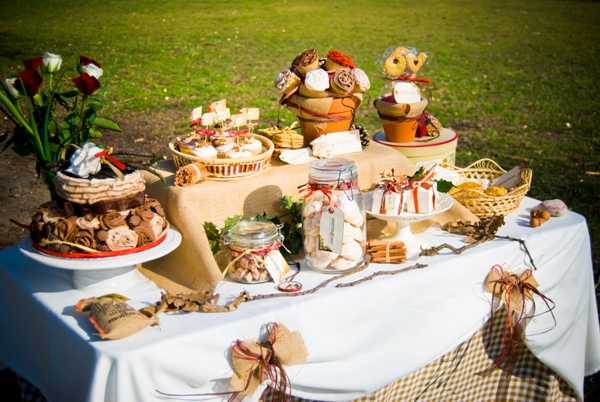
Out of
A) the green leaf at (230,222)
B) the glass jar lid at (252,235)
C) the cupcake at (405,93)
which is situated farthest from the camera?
the cupcake at (405,93)

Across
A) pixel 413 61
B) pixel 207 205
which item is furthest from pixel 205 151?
pixel 413 61

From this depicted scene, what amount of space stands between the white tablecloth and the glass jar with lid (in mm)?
39

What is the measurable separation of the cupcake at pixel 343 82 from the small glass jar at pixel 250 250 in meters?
0.59

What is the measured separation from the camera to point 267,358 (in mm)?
1734

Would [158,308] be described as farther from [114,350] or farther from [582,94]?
[582,94]

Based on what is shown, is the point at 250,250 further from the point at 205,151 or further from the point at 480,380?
the point at 480,380

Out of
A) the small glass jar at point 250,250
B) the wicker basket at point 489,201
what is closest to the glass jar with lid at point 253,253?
the small glass jar at point 250,250

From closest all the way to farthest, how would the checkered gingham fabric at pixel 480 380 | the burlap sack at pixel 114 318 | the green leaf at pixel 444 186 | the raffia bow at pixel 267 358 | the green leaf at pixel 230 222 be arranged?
1. the burlap sack at pixel 114 318
2. the raffia bow at pixel 267 358
3. the green leaf at pixel 230 222
4. the checkered gingham fabric at pixel 480 380
5. the green leaf at pixel 444 186

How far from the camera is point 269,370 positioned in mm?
1733

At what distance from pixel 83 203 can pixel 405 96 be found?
1300 mm

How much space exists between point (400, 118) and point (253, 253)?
0.95 metres

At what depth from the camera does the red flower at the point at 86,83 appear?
1953 mm

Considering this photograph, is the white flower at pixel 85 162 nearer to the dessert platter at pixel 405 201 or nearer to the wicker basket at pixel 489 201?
the dessert platter at pixel 405 201

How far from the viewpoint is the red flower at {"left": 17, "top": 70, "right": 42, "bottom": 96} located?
6.39 ft
